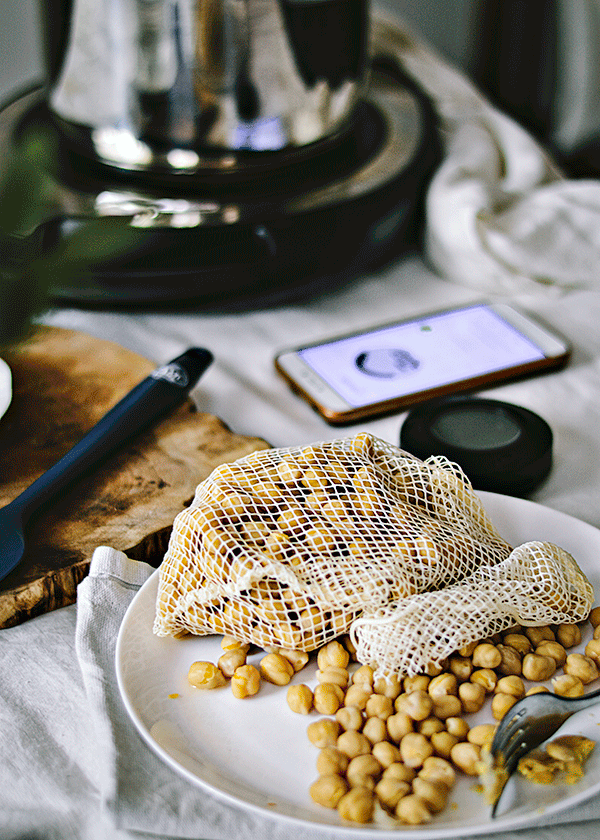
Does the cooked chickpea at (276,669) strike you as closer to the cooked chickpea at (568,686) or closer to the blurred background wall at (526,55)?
the cooked chickpea at (568,686)

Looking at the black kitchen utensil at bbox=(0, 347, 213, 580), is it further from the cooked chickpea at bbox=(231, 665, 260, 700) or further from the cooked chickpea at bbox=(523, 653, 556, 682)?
the cooked chickpea at bbox=(523, 653, 556, 682)

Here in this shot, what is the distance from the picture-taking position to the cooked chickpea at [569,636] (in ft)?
1.31

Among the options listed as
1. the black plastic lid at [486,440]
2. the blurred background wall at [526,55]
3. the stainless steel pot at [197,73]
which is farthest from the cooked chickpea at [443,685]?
the blurred background wall at [526,55]

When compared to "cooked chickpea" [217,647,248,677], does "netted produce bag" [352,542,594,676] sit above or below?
above

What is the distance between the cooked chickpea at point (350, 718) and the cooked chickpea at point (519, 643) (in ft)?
0.26

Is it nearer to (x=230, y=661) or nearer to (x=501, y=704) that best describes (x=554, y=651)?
(x=501, y=704)

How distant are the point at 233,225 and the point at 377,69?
1.20 ft

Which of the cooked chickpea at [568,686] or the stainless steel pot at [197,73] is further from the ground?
the stainless steel pot at [197,73]

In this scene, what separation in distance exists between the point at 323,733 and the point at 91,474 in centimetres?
23

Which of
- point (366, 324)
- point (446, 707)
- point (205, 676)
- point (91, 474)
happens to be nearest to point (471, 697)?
point (446, 707)

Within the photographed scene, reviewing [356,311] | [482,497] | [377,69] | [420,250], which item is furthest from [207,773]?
[377,69]

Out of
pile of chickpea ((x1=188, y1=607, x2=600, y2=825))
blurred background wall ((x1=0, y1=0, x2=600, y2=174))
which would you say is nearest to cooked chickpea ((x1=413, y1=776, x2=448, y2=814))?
pile of chickpea ((x1=188, y1=607, x2=600, y2=825))

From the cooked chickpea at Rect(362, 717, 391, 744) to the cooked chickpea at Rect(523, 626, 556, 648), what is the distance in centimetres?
9

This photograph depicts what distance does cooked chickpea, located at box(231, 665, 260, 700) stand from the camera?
37 centimetres
